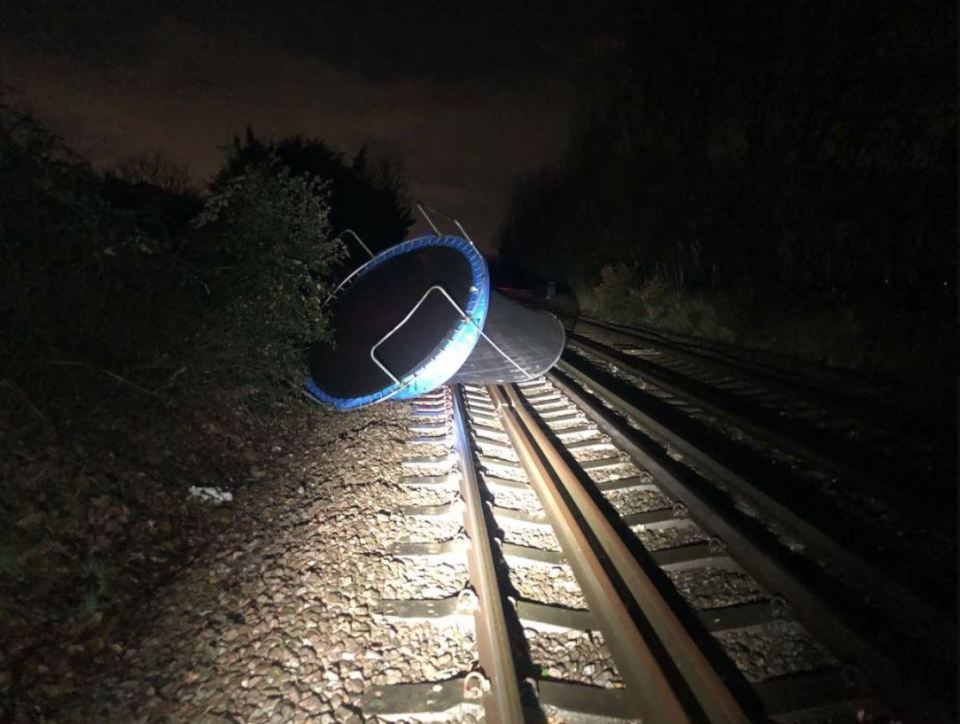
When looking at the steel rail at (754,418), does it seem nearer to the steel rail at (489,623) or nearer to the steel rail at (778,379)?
the steel rail at (778,379)

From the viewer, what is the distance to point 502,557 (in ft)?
11.1

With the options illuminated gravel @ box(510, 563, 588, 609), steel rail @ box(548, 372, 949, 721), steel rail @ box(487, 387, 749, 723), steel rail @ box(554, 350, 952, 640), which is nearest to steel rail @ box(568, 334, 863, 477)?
steel rail @ box(554, 350, 952, 640)

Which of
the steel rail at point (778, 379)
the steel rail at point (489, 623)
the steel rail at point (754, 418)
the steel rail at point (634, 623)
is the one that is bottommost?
the steel rail at point (489, 623)

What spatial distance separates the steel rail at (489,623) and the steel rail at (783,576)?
1.64 metres

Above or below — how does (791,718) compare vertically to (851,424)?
below

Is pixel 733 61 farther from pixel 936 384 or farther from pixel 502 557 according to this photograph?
pixel 502 557

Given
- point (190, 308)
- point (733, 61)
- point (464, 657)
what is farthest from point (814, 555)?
point (733, 61)

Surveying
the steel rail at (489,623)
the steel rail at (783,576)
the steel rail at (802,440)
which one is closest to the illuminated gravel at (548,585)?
the steel rail at (489,623)

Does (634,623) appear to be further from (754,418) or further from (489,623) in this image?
(754,418)

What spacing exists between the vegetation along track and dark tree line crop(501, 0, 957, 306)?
11.5 meters

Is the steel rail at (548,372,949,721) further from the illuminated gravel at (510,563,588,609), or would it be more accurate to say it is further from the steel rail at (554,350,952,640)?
the illuminated gravel at (510,563,588,609)

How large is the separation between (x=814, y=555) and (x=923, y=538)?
102cm

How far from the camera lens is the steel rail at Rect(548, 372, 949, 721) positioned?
2260 millimetres

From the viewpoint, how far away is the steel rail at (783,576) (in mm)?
2260
